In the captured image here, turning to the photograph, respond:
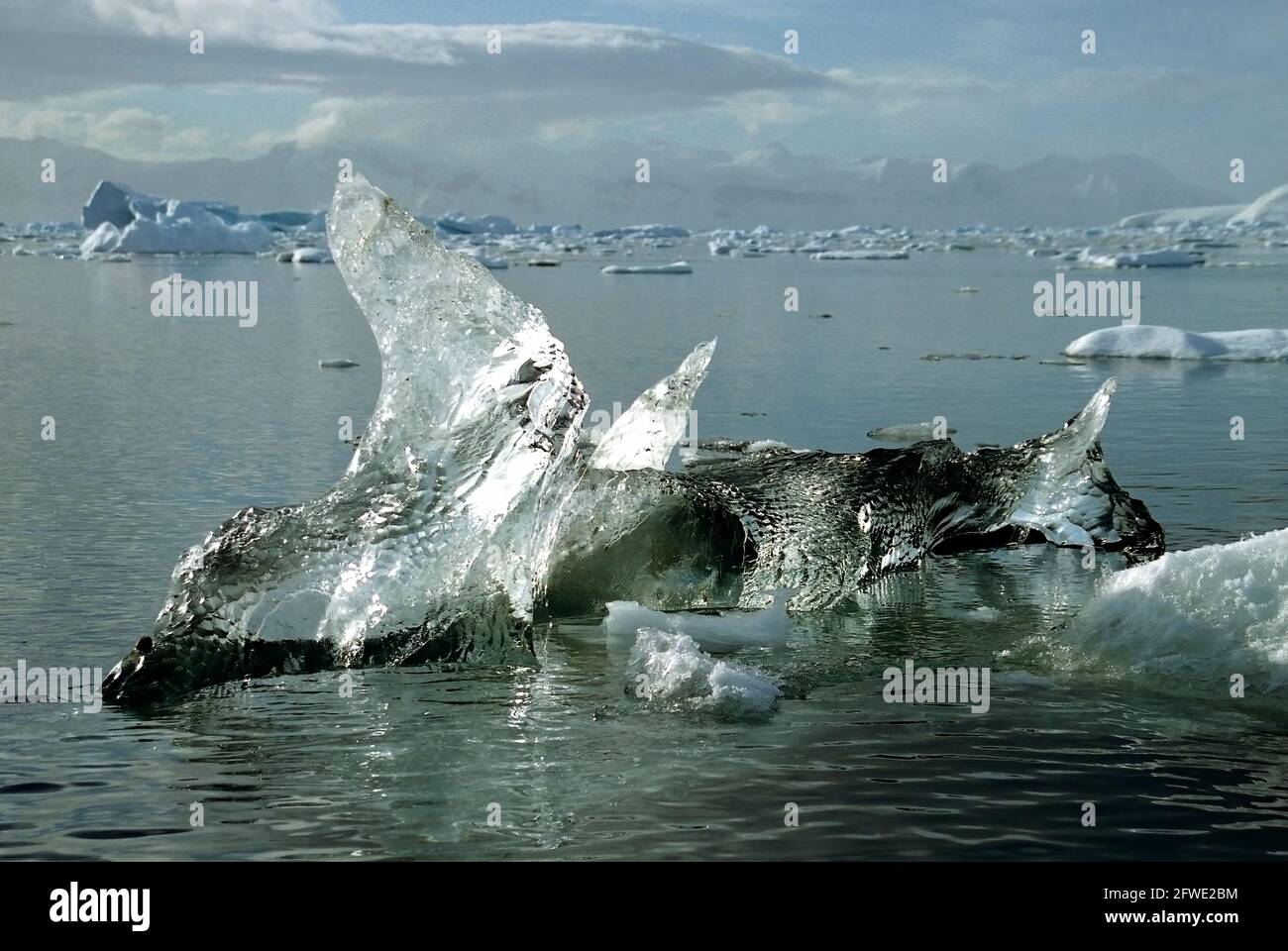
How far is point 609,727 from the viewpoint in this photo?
Answer: 7.82 meters

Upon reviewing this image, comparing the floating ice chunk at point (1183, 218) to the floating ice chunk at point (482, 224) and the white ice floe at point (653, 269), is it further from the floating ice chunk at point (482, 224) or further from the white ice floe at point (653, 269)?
the white ice floe at point (653, 269)

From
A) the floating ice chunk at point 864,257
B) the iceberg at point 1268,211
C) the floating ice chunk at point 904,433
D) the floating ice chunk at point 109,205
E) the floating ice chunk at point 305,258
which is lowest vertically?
the floating ice chunk at point 904,433

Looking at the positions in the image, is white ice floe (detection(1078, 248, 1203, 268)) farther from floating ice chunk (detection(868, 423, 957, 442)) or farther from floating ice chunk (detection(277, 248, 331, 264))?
floating ice chunk (detection(868, 423, 957, 442))

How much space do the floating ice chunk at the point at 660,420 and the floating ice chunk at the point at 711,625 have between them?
88.9 inches

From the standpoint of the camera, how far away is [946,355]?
25.6 metres

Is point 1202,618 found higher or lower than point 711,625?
higher

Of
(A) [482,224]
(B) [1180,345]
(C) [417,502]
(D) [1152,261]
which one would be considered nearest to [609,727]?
(C) [417,502]

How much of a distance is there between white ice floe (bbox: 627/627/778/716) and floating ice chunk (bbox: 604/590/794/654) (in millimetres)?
884

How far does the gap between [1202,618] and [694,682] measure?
277 centimetres

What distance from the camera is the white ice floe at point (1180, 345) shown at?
78.9 feet

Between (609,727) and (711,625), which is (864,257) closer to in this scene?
(711,625)

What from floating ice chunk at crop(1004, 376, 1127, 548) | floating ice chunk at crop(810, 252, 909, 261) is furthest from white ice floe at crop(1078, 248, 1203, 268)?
floating ice chunk at crop(1004, 376, 1127, 548)

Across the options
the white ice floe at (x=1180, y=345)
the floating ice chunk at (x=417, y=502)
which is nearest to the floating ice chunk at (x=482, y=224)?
the white ice floe at (x=1180, y=345)
